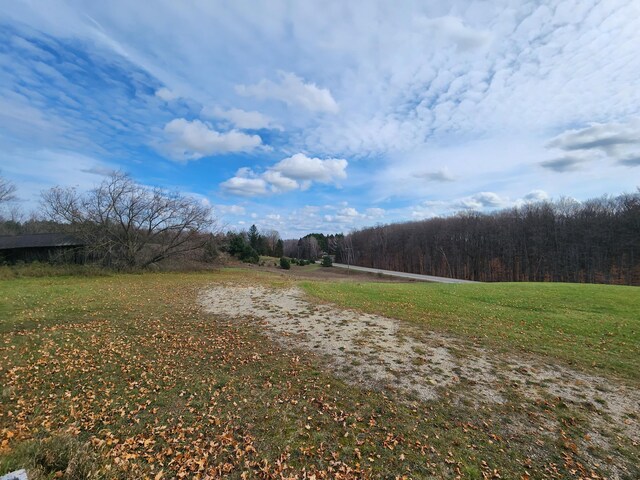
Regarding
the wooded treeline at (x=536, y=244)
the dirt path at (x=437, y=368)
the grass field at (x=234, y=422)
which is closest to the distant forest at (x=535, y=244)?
the wooded treeline at (x=536, y=244)

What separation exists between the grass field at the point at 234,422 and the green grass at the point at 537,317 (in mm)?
701

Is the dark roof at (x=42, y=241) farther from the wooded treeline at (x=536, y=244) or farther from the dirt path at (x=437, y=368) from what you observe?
the wooded treeline at (x=536, y=244)

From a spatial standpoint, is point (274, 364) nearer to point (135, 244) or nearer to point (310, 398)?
point (310, 398)

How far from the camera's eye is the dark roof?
2322 cm

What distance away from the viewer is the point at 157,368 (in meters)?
5.67

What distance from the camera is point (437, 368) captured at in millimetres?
5730

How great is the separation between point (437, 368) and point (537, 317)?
6608mm

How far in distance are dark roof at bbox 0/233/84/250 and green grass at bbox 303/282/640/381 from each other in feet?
70.5

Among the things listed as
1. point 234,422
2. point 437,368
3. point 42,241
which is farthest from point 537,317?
point 42,241

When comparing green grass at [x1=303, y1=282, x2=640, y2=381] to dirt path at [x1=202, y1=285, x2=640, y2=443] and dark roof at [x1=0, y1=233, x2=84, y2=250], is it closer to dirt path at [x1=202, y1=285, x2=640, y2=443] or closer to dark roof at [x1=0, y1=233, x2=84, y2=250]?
dirt path at [x1=202, y1=285, x2=640, y2=443]

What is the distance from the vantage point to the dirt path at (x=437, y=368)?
466cm

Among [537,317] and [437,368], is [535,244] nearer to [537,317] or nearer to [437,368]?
[537,317]

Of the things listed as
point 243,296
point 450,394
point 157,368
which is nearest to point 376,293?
point 243,296

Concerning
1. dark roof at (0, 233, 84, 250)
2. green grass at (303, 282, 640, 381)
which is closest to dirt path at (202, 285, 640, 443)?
green grass at (303, 282, 640, 381)
